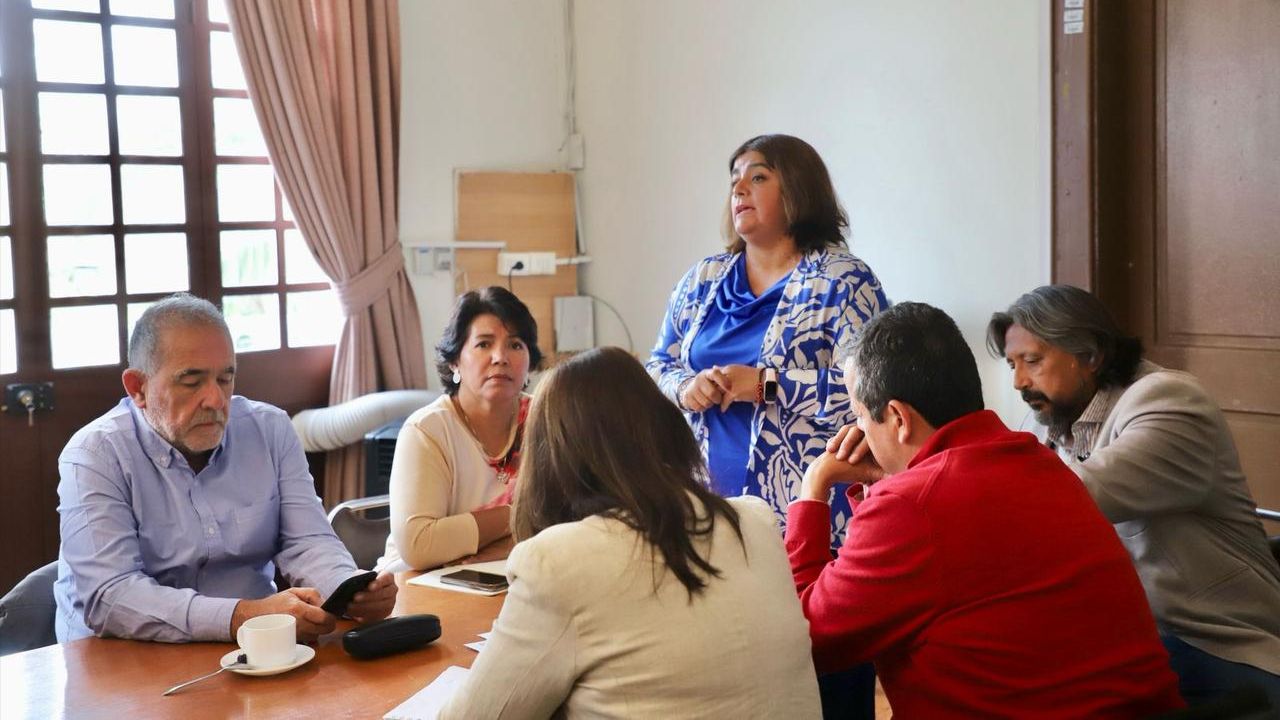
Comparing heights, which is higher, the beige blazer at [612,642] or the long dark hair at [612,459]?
the long dark hair at [612,459]

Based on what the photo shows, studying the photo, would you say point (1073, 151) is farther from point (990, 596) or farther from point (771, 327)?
point (990, 596)

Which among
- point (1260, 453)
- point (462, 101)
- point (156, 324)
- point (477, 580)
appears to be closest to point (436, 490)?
point (477, 580)

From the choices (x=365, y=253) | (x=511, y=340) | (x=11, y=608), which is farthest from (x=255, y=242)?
(x=11, y=608)

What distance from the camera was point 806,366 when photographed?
8.98 feet

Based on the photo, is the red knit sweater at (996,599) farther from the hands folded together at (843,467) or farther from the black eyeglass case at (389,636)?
the black eyeglass case at (389,636)

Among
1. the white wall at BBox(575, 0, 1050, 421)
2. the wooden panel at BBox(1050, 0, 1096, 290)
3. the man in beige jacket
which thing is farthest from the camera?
the white wall at BBox(575, 0, 1050, 421)

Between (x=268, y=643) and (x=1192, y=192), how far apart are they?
2.94m

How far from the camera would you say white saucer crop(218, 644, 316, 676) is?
1808 mm

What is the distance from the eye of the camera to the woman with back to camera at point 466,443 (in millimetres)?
2521

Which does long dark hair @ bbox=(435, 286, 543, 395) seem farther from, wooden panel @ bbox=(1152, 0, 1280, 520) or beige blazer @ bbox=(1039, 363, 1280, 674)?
wooden panel @ bbox=(1152, 0, 1280, 520)

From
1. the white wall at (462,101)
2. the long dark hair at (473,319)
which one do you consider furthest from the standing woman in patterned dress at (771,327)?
the white wall at (462,101)

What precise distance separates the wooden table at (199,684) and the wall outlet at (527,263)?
3410mm

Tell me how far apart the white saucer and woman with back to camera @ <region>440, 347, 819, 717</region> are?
0.48m

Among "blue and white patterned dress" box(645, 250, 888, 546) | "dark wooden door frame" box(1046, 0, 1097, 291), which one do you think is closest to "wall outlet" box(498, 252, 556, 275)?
"dark wooden door frame" box(1046, 0, 1097, 291)
